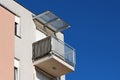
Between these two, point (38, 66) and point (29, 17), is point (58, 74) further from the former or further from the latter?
point (29, 17)

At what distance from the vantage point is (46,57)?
→ 30.1 metres

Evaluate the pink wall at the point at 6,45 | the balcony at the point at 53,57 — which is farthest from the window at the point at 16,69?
the balcony at the point at 53,57

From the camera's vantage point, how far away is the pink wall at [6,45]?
27734 millimetres

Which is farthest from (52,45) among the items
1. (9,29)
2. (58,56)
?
(9,29)

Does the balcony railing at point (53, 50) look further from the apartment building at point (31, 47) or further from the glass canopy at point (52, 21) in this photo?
the glass canopy at point (52, 21)

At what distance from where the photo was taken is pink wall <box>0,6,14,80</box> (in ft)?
91.0

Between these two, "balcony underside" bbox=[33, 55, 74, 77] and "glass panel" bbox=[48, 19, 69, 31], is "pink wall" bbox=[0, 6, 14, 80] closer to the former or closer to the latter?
"balcony underside" bbox=[33, 55, 74, 77]

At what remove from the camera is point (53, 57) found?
2992 centimetres

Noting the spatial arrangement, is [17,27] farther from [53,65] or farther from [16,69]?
[53,65]

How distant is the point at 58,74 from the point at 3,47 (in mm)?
4361

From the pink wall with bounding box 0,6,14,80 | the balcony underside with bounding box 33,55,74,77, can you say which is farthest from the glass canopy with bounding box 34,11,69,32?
the balcony underside with bounding box 33,55,74,77

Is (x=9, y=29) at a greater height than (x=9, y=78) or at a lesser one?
greater

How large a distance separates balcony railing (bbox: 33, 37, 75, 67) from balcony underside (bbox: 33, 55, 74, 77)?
211 millimetres

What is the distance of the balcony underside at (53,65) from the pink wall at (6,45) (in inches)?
81.3
